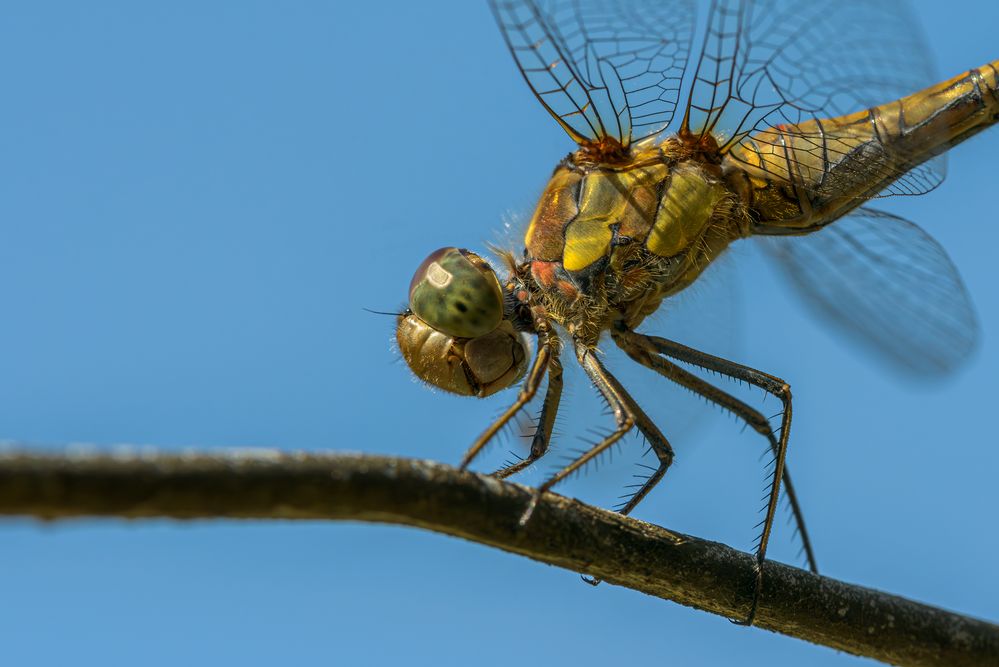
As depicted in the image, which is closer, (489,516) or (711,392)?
(489,516)

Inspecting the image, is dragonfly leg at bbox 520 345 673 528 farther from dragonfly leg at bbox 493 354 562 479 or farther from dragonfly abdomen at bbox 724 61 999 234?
dragonfly abdomen at bbox 724 61 999 234

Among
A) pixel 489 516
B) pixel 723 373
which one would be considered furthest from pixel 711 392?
pixel 489 516

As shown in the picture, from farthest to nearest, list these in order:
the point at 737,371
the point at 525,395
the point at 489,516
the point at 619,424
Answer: the point at 737,371, the point at 619,424, the point at 525,395, the point at 489,516

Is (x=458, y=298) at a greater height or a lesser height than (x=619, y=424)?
greater

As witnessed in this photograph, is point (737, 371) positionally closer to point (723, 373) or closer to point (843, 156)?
point (723, 373)

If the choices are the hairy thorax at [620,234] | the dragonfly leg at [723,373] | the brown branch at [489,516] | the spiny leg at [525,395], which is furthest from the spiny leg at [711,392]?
the brown branch at [489,516]

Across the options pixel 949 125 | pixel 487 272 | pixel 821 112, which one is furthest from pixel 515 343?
pixel 949 125

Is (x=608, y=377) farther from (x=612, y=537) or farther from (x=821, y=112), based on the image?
(x=821, y=112)

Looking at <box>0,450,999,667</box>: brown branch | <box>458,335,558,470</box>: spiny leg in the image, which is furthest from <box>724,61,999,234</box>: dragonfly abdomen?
<box>0,450,999,667</box>: brown branch
